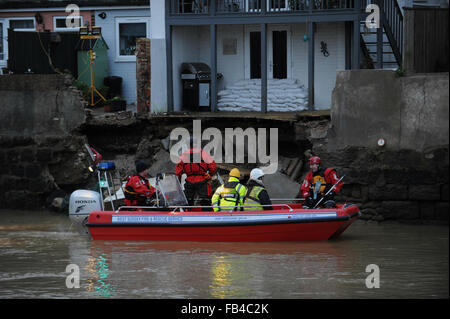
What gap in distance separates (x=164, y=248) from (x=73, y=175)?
5.97 meters

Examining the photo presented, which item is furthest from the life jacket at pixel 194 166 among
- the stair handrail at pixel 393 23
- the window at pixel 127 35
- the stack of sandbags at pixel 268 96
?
the window at pixel 127 35

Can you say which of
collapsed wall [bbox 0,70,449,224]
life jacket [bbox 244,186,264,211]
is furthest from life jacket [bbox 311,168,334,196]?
collapsed wall [bbox 0,70,449,224]

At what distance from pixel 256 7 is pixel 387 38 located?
12.2ft

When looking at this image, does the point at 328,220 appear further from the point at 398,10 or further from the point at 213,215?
the point at 398,10

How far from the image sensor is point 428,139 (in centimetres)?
1546

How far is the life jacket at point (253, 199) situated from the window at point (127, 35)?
11278 millimetres

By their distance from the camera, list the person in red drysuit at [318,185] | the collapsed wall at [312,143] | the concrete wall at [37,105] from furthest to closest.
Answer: the concrete wall at [37,105] → the collapsed wall at [312,143] → the person in red drysuit at [318,185]

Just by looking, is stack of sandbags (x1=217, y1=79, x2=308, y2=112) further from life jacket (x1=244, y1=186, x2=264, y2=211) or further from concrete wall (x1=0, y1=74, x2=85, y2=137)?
life jacket (x1=244, y1=186, x2=264, y2=211)

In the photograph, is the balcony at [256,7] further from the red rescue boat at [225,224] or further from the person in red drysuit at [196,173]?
the red rescue boat at [225,224]

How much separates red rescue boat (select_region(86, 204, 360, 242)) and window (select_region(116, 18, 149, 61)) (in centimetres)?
1067

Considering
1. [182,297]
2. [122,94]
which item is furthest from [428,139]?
[122,94]

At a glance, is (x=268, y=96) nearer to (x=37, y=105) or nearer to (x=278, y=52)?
(x=278, y=52)

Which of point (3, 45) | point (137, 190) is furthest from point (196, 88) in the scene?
point (3, 45)

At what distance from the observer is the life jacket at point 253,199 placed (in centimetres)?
1355
